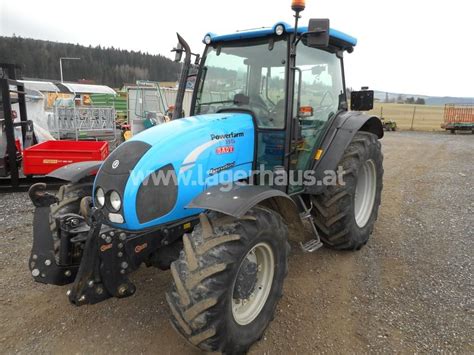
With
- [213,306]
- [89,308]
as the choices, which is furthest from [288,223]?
[89,308]

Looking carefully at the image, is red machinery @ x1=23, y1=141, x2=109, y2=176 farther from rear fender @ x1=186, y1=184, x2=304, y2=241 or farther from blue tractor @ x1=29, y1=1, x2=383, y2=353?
rear fender @ x1=186, y1=184, x2=304, y2=241

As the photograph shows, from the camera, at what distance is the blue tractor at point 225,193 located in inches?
92.9

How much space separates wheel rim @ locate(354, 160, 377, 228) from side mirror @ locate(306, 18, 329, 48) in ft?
6.94

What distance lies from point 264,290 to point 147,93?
51.2 feet

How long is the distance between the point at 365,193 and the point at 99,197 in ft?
11.0

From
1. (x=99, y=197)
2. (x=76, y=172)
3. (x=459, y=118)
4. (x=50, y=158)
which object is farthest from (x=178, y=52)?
(x=459, y=118)

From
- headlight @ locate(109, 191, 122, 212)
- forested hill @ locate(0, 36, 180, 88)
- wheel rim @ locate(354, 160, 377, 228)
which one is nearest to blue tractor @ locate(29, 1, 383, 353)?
headlight @ locate(109, 191, 122, 212)

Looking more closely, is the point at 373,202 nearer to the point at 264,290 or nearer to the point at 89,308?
the point at 264,290

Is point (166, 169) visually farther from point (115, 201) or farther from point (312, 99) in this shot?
point (312, 99)

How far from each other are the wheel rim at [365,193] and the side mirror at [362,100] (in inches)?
31.6

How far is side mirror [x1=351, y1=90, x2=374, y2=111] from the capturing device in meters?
4.79

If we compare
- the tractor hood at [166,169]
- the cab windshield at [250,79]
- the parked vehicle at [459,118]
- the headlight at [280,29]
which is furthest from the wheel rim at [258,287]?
the parked vehicle at [459,118]

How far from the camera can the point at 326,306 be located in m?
3.22

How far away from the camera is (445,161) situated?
11.0 m
